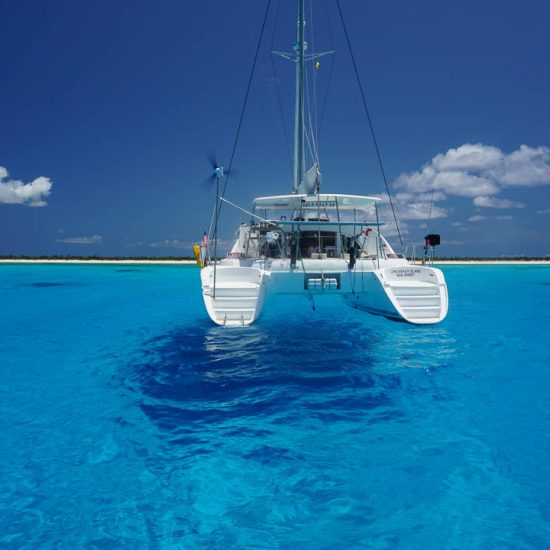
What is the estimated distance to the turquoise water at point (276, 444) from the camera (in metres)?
2.88

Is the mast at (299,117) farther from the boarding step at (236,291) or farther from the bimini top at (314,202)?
the boarding step at (236,291)

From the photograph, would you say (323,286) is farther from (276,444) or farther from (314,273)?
(276,444)

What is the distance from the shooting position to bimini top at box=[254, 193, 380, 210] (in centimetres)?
913

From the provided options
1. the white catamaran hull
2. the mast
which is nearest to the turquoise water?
the white catamaran hull

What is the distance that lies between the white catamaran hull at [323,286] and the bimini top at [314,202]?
61.8 inches

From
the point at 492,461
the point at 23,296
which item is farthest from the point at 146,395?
the point at 23,296

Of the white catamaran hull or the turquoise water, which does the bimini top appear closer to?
the white catamaran hull

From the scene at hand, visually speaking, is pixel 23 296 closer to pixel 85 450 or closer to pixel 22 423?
pixel 22 423

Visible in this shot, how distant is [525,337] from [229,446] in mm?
9016

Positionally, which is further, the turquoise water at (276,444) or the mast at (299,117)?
the mast at (299,117)

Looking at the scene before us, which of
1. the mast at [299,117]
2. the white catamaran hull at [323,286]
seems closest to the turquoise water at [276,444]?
the white catamaran hull at [323,286]

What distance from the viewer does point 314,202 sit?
9.62m

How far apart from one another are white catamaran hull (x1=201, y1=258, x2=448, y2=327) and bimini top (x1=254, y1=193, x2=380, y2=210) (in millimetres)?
1569

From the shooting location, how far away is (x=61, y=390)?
586 centimetres
